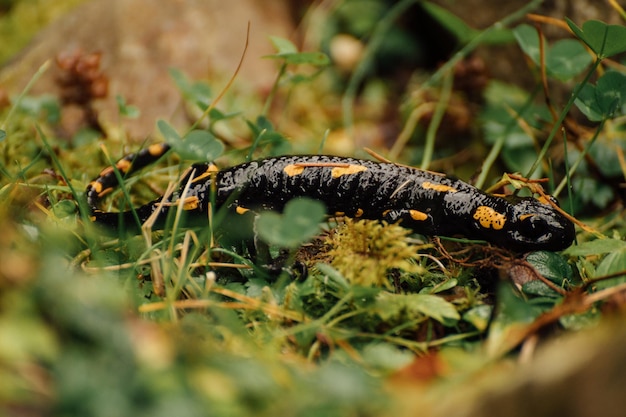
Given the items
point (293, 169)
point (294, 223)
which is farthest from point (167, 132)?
point (294, 223)

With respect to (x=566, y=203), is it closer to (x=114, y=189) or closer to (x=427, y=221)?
(x=427, y=221)

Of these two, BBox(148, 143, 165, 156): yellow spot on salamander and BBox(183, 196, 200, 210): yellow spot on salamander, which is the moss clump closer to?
BBox(183, 196, 200, 210): yellow spot on salamander

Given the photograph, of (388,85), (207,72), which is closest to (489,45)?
(388,85)

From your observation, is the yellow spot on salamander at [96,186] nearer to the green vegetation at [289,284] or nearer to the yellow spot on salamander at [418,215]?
the green vegetation at [289,284]

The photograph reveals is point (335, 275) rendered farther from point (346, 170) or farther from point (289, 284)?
point (346, 170)

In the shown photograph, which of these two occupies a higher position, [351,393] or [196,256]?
[351,393]
